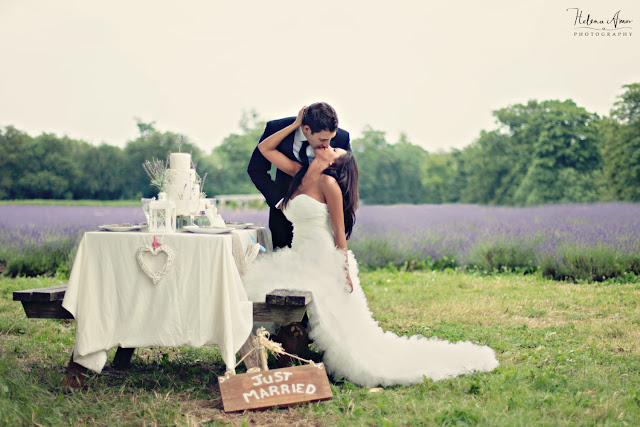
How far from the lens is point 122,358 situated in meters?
3.56

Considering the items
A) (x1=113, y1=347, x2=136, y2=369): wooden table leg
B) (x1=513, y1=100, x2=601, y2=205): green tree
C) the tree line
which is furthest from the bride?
(x1=513, y1=100, x2=601, y2=205): green tree

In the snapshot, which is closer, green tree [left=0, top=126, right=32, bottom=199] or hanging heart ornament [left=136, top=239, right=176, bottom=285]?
hanging heart ornament [left=136, top=239, right=176, bottom=285]

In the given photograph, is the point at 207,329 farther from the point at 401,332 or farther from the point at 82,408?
the point at 401,332

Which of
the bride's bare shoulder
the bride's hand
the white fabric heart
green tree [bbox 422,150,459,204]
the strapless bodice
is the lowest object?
green tree [bbox 422,150,459,204]

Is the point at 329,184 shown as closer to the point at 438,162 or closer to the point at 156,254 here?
the point at 156,254

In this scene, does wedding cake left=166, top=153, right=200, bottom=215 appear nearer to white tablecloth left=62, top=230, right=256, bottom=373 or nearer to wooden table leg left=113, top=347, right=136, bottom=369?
white tablecloth left=62, top=230, right=256, bottom=373

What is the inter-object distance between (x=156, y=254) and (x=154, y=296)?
225 mm

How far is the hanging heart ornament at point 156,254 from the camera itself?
9.41 feet

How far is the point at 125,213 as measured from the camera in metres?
10.5

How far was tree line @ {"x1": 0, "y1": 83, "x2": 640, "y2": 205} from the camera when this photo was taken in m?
10.7

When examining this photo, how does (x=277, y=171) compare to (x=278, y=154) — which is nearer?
(x=278, y=154)

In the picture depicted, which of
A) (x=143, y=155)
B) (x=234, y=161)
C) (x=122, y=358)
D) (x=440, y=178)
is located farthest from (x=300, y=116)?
(x=440, y=178)

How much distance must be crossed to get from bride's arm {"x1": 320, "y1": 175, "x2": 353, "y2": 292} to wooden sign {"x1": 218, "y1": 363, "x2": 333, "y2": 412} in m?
0.67

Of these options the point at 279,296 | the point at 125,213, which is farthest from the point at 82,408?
the point at 125,213
